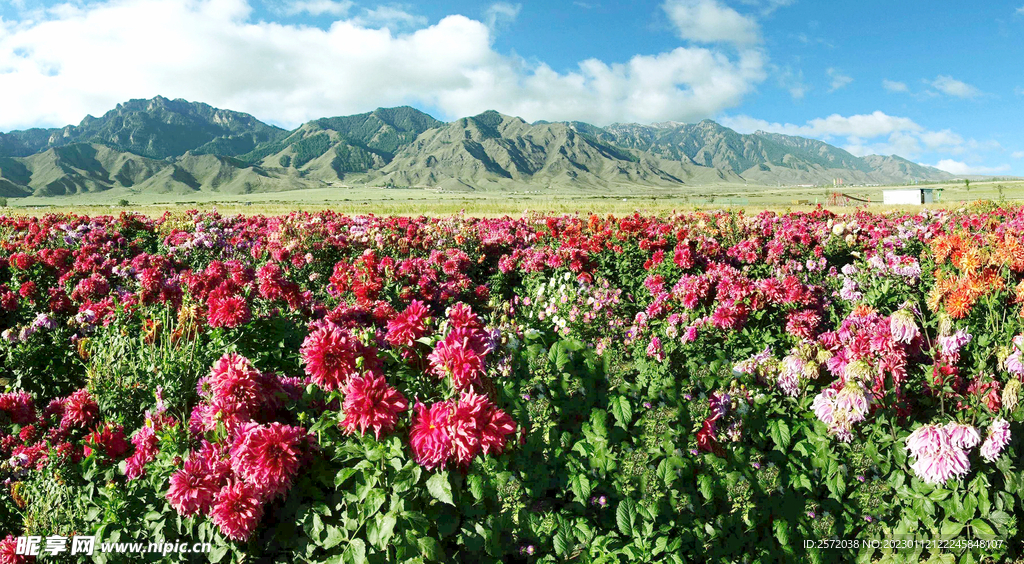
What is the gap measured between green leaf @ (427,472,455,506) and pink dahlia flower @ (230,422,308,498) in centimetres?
54

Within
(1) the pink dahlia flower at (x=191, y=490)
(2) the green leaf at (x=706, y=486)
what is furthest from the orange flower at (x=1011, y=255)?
(1) the pink dahlia flower at (x=191, y=490)

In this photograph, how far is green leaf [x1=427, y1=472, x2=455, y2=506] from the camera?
221 centimetres

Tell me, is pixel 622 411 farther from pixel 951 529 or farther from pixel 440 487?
pixel 951 529

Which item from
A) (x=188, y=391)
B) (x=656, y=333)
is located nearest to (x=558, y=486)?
(x=656, y=333)

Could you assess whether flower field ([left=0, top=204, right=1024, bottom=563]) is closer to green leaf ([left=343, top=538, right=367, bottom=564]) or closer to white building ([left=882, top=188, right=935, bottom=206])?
green leaf ([left=343, top=538, right=367, bottom=564])

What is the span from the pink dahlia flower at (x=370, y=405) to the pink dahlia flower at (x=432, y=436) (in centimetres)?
10

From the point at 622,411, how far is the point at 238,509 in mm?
1913

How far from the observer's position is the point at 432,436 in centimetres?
214

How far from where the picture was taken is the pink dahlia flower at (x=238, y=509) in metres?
2.14

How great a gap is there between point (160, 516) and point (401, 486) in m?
1.10

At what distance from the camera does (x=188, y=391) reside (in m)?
3.77

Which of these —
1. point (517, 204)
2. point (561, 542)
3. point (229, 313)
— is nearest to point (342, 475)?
point (561, 542)

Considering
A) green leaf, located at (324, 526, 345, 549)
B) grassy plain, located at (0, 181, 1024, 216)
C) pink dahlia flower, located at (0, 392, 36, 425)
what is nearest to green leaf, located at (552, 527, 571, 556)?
green leaf, located at (324, 526, 345, 549)

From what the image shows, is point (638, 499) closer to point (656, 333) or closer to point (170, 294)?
Answer: point (656, 333)
